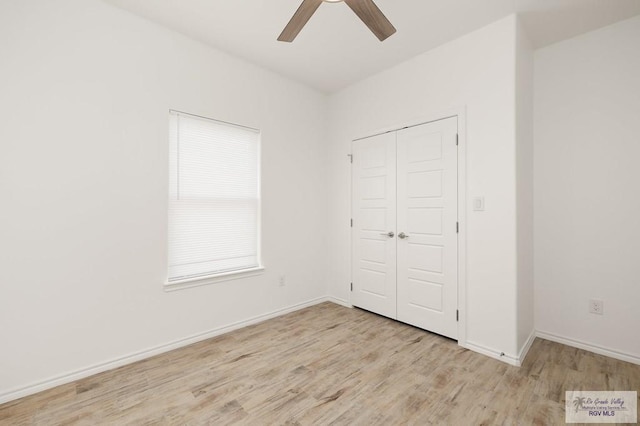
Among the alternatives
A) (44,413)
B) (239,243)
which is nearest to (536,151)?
(239,243)

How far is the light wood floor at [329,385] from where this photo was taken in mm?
1775

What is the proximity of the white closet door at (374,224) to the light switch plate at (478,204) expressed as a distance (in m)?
0.86

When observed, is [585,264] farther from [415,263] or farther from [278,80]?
[278,80]

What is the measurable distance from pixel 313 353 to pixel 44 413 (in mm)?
1847

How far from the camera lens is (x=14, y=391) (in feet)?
6.33

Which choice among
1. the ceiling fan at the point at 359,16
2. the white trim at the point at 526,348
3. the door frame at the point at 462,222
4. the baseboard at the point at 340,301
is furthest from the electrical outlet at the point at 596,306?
the ceiling fan at the point at 359,16

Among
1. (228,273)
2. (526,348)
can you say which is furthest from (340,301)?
(526,348)

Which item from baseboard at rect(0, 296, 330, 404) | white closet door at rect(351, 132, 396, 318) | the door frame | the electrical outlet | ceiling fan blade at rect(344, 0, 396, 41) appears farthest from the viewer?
white closet door at rect(351, 132, 396, 318)

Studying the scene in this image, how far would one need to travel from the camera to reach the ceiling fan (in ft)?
5.73

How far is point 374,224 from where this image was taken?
351 centimetres

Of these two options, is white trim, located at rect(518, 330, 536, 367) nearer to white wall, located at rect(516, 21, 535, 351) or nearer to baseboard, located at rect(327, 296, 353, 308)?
white wall, located at rect(516, 21, 535, 351)

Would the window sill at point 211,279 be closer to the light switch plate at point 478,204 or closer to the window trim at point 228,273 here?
the window trim at point 228,273

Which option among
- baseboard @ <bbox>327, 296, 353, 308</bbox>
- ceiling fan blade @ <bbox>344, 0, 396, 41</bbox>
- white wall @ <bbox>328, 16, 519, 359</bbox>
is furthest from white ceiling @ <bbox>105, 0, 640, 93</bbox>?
baseboard @ <bbox>327, 296, 353, 308</bbox>

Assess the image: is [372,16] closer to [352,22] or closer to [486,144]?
[352,22]
